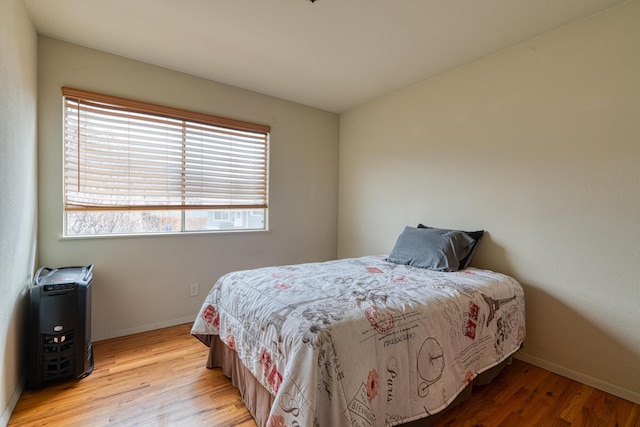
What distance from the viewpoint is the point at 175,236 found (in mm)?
2850

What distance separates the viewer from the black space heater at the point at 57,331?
6.04 ft

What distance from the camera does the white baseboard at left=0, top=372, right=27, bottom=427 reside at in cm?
152

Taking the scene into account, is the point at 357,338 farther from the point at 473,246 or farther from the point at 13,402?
the point at 13,402

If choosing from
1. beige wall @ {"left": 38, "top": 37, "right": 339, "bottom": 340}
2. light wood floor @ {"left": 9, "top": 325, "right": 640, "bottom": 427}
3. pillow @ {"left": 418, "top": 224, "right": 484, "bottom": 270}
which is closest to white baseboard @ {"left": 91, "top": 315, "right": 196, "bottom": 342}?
beige wall @ {"left": 38, "top": 37, "right": 339, "bottom": 340}

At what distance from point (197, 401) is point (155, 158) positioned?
2082mm

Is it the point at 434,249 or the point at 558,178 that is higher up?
the point at 558,178

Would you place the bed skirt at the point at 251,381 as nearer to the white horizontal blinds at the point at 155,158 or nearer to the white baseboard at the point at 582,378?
the white baseboard at the point at 582,378

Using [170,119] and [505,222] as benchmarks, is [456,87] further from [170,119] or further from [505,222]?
[170,119]

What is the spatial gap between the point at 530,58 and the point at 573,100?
474 mm

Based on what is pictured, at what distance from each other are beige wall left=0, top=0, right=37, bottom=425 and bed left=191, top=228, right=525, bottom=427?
985 millimetres

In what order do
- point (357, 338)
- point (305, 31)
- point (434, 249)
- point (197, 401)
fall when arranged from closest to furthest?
point (357, 338), point (197, 401), point (305, 31), point (434, 249)

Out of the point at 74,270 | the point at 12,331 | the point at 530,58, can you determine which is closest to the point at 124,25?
the point at 74,270

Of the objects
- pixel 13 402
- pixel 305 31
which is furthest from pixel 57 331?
pixel 305 31

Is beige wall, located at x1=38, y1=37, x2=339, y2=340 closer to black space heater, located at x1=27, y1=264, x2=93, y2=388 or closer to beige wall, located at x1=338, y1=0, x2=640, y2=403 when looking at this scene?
black space heater, located at x1=27, y1=264, x2=93, y2=388
